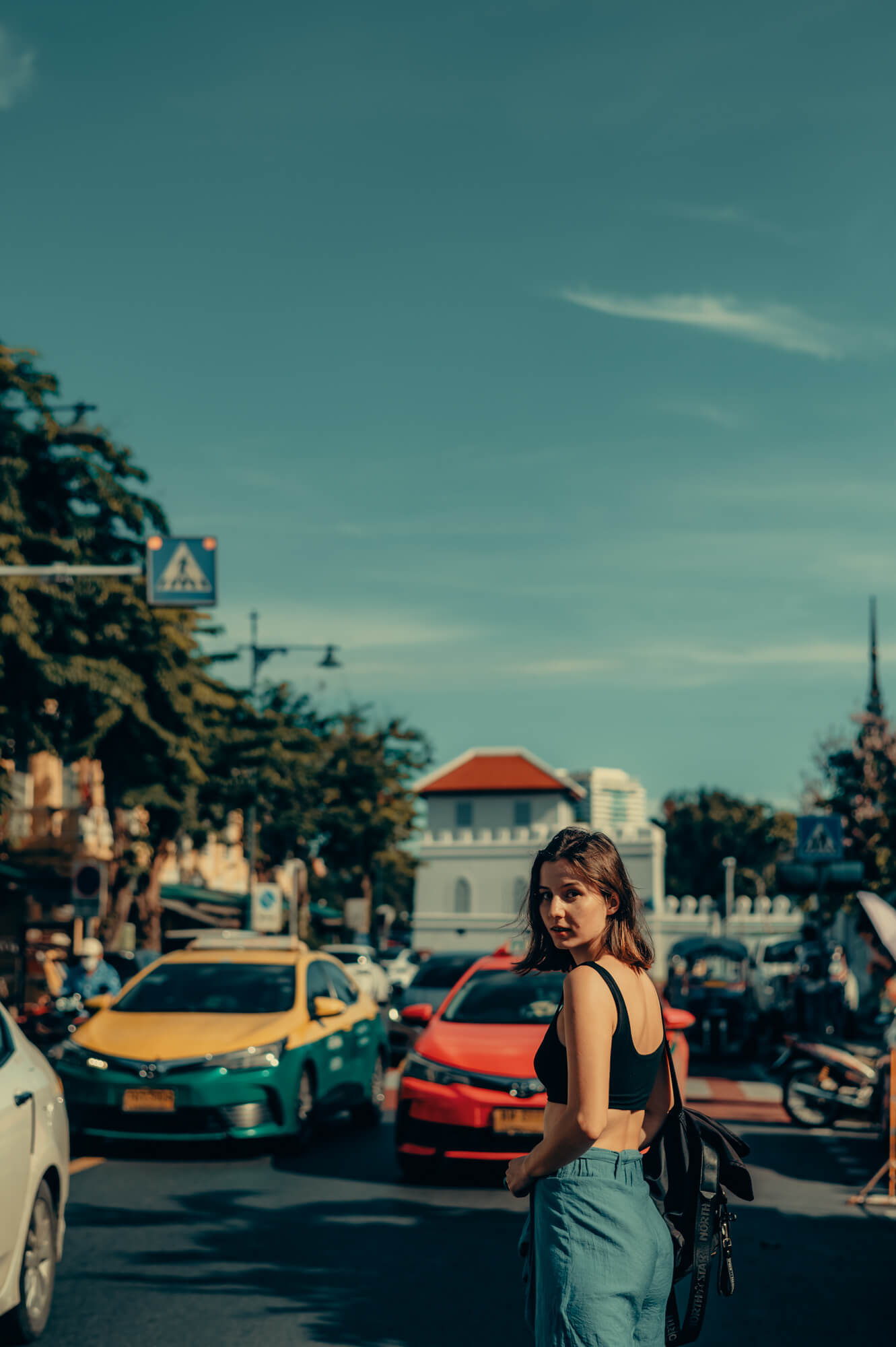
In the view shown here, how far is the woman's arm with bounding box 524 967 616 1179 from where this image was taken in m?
3.47

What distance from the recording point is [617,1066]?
11.7 ft

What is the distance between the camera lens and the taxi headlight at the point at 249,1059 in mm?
11414

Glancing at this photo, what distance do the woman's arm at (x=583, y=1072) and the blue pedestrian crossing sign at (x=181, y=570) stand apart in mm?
14346

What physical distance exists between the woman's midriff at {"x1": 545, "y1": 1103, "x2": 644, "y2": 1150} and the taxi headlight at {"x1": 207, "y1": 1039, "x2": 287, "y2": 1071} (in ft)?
26.7

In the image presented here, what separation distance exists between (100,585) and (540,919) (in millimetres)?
21386

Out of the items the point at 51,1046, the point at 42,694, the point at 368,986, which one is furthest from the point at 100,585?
the point at 368,986

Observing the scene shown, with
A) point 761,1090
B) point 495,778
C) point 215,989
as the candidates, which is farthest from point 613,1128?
point 495,778

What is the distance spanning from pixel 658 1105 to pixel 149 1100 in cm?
807

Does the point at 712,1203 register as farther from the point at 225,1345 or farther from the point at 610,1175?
the point at 225,1345

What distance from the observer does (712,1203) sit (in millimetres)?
3863

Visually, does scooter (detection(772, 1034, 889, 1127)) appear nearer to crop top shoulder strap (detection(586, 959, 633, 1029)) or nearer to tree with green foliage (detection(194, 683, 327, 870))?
crop top shoulder strap (detection(586, 959, 633, 1029))

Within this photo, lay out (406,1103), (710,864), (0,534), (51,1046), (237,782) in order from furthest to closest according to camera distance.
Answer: (710,864), (237,782), (0,534), (51,1046), (406,1103)

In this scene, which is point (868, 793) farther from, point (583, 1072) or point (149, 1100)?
point (583, 1072)

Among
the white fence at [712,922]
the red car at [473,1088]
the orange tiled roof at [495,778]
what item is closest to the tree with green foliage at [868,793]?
the red car at [473,1088]
